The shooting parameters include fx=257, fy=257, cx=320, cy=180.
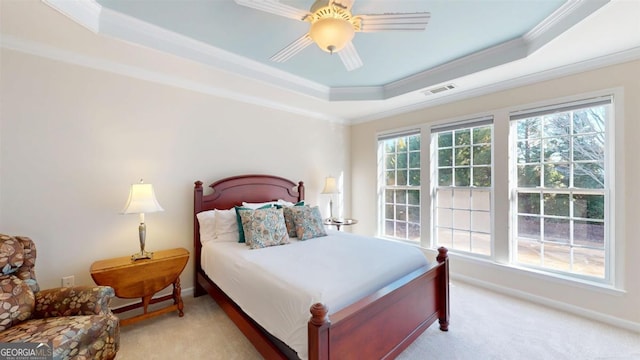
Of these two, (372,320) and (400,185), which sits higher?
(400,185)

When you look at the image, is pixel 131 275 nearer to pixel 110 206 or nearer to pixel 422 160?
pixel 110 206

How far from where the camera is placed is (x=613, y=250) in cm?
244

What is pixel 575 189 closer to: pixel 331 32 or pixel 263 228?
pixel 331 32

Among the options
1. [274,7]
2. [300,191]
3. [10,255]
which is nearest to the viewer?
[274,7]

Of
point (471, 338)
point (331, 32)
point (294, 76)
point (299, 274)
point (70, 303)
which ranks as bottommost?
point (471, 338)

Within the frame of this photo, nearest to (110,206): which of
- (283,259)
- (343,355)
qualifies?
A: (283,259)

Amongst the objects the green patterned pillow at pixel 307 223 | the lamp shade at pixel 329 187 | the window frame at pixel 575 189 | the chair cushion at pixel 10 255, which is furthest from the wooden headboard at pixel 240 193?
the window frame at pixel 575 189

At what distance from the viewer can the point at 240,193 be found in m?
3.38

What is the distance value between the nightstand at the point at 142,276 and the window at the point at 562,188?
12.4 ft

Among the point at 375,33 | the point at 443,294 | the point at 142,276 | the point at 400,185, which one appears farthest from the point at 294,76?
the point at 443,294

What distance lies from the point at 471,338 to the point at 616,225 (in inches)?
69.6

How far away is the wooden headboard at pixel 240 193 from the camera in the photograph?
119 inches

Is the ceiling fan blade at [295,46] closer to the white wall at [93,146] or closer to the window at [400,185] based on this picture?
the white wall at [93,146]

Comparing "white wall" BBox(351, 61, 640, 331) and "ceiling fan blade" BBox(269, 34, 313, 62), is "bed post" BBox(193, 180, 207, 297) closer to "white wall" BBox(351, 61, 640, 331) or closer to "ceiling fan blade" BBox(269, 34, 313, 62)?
"ceiling fan blade" BBox(269, 34, 313, 62)
